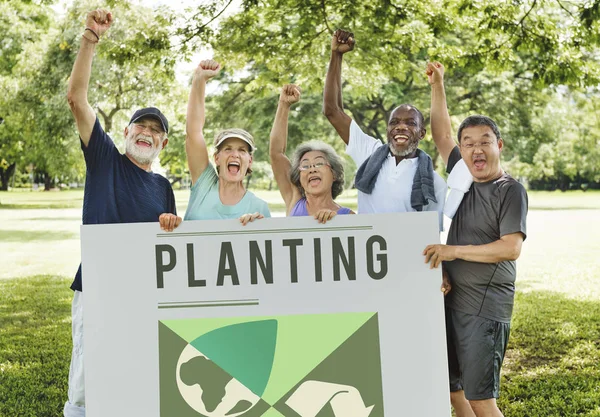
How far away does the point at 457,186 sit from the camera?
3449 mm

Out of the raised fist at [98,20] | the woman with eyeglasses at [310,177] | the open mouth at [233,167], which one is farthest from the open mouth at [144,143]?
the woman with eyeglasses at [310,177]

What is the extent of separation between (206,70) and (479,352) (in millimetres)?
2248

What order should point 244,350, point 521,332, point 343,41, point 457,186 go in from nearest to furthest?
point 244,350
point 457,186
point 343,41
point 521,332

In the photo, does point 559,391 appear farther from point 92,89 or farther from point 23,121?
point 23,121

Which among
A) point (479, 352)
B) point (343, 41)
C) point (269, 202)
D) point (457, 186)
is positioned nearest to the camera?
point (479, 352)

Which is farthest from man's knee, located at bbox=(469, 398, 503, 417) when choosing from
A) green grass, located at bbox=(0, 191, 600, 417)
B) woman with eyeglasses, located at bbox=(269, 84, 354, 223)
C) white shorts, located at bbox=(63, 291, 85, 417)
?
white shorts, located at bbox=(63, 291, 85, 417)

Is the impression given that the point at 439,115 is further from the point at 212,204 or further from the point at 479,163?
the point at 212,204

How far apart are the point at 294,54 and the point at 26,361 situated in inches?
229

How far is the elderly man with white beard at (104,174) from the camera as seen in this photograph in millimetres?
3564

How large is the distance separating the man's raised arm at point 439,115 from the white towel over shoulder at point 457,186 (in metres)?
0.28

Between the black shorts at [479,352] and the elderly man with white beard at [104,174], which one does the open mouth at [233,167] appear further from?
the black shorts at [479,352]

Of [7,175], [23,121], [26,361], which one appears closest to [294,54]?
[26,361]

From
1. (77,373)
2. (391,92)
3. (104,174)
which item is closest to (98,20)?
(104,174)

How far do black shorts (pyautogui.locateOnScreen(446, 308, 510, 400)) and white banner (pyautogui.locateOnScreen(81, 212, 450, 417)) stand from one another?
0.71 feet
